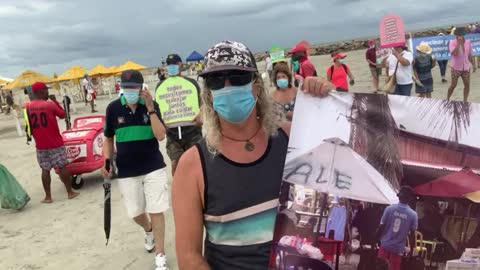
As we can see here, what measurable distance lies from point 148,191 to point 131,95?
959 mm

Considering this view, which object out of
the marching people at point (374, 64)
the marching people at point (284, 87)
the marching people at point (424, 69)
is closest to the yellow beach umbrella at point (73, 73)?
the marching people at point (374, 64)

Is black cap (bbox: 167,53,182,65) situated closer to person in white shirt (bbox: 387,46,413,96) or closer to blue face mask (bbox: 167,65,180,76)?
blue face mask (bbox: 167,65,180,76)

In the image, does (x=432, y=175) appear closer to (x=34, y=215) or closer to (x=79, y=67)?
(x=34, y=215)

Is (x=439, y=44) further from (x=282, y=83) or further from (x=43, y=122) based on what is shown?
(x=43, y=122)

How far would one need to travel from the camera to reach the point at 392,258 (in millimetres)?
1636

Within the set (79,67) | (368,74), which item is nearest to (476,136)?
(368,74)

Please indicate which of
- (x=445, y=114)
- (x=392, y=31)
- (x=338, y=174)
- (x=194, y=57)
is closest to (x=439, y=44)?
(x=392, y=31)

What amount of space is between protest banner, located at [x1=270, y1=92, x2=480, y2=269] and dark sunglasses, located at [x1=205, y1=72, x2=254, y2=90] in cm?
29

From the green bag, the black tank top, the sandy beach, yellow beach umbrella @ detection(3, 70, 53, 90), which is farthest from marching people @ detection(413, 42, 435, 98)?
yellow beach umbrella @ detection(3, 70, 53, 90)

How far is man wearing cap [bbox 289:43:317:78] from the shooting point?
25.1 ft

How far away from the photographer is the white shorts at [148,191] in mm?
4270

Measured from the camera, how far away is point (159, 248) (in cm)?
428

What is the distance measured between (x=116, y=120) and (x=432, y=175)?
10.7 ft

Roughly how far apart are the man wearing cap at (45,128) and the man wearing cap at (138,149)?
3155 mm
